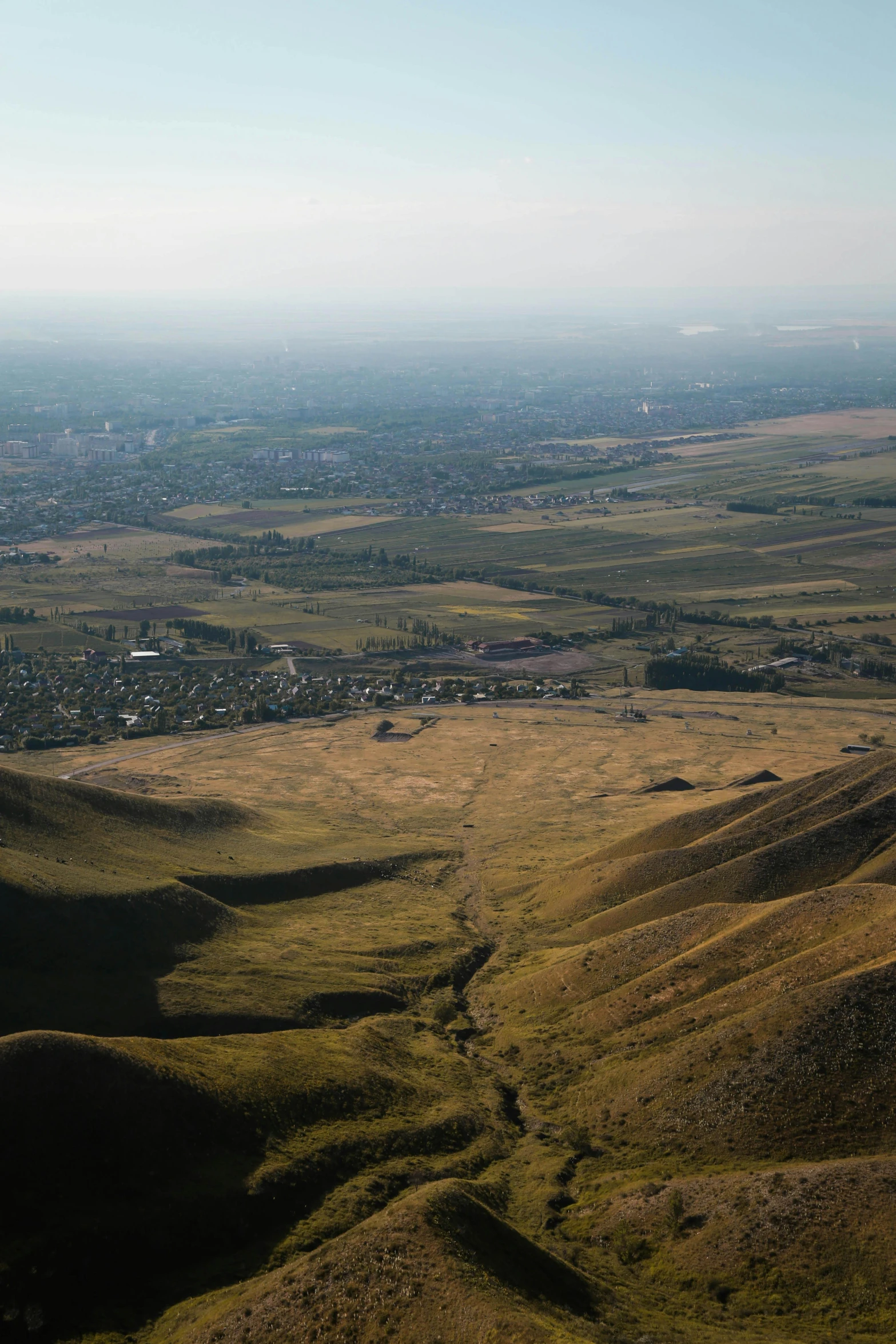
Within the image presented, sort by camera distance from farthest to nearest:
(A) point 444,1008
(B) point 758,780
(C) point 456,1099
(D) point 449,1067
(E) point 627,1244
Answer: (B) point 758,780, (A) point 444,1008, (D) point 449,1067, (C) point 456,1099, (E) point 627,1244

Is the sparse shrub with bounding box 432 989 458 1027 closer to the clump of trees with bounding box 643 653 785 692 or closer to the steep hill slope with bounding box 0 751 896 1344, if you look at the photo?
the steep hill slope with bounding box 0 751 896 1344

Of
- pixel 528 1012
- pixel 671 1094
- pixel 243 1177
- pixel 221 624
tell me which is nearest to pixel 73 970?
pixel 243 1177

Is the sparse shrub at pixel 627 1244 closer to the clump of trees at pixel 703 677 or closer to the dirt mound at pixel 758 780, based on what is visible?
the dirt mound at pixel 758 780

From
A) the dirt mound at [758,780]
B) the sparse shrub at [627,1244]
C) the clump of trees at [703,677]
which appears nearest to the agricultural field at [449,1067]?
the sparse shrub at [627,1244]

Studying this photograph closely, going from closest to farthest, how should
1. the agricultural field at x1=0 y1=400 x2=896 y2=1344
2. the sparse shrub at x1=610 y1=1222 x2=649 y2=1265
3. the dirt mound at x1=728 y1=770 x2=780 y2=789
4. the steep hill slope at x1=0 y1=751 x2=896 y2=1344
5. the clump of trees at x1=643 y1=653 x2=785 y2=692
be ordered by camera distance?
the steep hill slope at x1=0 y1=751 x2=896 y2=1344, the agricultural field at x1=0 y1=400 x2=896 y2=1344, the sparse shrub at x1=610 y1=1222 x2=649 y2=1265, the dirt mound at x1=728 y1=770 x2=780 y2=789, the clump of trees at x1=643 y1=653 x2=785 y2=692

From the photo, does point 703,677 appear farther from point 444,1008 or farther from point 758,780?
point 444,1008

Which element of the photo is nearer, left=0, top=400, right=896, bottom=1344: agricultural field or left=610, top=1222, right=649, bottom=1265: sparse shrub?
left=0, top=400, right=896, bottom=1344: agricultural field

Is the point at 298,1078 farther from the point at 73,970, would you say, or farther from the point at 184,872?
the point at 184,872

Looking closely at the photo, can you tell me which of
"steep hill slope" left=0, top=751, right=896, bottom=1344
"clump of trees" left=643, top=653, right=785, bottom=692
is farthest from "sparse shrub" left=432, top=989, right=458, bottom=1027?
"clump of trees" left=643, top=653, right=785, bottom=692

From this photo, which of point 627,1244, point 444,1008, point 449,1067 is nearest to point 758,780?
point 444,1008
